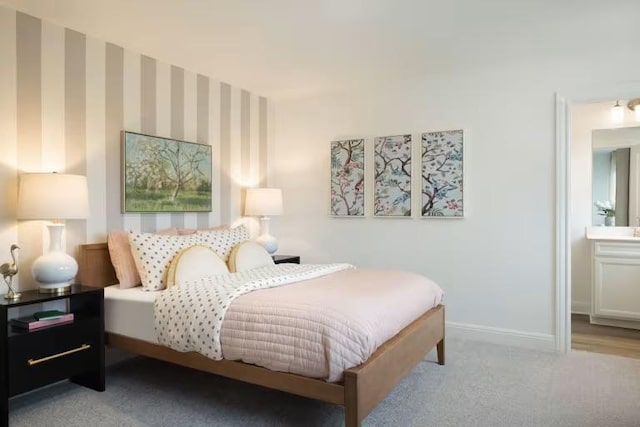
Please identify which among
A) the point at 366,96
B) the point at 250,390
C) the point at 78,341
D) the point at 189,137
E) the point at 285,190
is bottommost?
the point at 250,390

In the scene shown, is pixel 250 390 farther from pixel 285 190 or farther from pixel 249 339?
pixel 285 190

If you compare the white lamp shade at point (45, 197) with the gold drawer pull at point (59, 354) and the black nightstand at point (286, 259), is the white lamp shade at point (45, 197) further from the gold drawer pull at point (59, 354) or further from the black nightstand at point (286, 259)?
the black nightstand at point (286, 259)

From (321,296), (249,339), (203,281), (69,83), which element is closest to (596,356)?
(321,296)

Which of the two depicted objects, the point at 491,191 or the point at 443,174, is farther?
the point at 443,174

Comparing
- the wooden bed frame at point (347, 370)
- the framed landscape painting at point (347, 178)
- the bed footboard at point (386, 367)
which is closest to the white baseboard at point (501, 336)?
the wooden bed frame at point (347, 370)

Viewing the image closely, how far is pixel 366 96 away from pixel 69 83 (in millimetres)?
2588

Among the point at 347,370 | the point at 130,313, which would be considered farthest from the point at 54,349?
the point at 347,370

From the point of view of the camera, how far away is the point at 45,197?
258cm

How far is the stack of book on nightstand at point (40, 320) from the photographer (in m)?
2.49

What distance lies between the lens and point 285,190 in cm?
488

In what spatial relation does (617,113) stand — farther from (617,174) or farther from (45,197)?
(45,197)

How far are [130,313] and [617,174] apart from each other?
5037 millimetres

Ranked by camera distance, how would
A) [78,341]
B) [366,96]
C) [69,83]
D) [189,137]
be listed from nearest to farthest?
[78,341] < [69,83] < [189,137] < [366,96]

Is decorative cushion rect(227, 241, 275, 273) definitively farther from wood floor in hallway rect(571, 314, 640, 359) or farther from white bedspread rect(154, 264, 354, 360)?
wood floor in hallway rect(571, 314, 640, 359)
